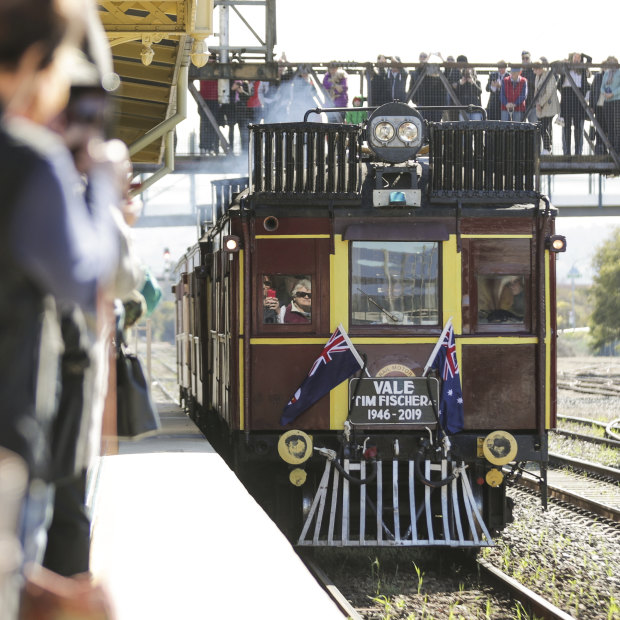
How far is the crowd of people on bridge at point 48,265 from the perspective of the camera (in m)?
1.76

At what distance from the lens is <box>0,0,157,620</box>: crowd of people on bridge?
5.77ft

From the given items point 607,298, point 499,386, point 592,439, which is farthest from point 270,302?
point 607,298

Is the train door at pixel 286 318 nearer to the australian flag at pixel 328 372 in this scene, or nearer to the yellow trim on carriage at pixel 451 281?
the australian flag at pixel 328 372

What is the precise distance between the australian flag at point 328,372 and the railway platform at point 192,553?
2.55 ft

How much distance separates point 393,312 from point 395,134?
1464 millimetres

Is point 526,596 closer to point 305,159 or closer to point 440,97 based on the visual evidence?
point 305,159

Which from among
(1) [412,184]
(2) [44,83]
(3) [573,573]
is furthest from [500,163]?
(2) [44,83]

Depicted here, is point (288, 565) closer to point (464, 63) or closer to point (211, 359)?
point (211, 359)

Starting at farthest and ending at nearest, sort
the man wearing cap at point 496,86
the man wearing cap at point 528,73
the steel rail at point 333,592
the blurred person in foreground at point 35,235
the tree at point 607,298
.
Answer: the tree at point 607,298, the man wearing cap at point 528,73, the man wearing cap at point 496,86, the steel rail at point 333,592, the blurred person in foreground at point 35,235

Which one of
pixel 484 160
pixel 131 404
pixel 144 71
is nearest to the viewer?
pixel 131 404

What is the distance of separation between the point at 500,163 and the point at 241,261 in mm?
2320

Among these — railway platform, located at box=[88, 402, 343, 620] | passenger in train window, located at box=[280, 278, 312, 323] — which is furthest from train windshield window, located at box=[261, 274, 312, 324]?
railway platform, located at box=[88, 402, 343, 620]

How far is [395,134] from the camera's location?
869 centimetres

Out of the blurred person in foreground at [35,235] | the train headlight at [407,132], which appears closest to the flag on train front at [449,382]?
the train headlight at [407,132]
